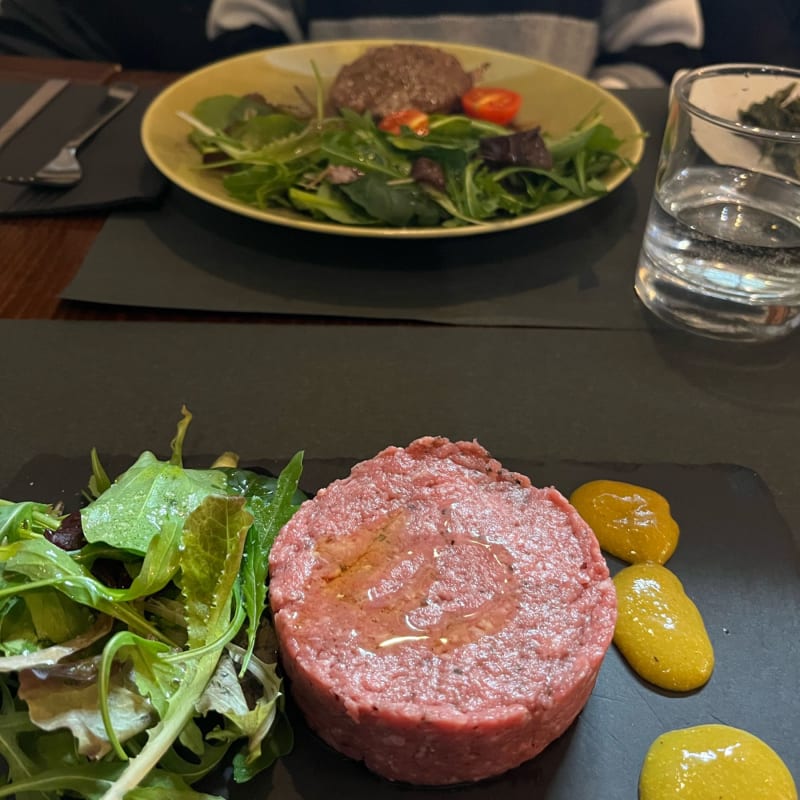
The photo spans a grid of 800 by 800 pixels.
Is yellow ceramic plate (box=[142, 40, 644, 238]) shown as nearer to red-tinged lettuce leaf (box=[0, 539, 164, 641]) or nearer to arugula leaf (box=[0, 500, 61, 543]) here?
arugula leaf (box=[0, 500, 61, 543])

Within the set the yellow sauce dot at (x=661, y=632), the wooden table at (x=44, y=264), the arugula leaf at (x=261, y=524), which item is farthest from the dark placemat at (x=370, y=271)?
the yellow sauce dot at (x=661, y=632)

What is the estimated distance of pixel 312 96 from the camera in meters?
3.26

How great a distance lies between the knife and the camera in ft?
9.70

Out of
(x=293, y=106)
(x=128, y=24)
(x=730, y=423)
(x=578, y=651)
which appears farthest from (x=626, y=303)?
(x=128, y=24)

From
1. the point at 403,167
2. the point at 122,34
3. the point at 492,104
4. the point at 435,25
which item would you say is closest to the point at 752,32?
the point at 435,25

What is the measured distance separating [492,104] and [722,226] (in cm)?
117

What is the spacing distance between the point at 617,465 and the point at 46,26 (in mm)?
4338

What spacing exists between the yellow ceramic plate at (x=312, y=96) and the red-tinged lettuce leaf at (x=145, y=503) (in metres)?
1.03

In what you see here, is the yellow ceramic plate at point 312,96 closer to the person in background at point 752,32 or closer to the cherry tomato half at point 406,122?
the cherry tomato half at point 406,122

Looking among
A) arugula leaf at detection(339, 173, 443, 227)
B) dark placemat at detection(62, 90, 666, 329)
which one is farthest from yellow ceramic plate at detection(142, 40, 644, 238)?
dark placemat at detection(62, 90, 666, 329)

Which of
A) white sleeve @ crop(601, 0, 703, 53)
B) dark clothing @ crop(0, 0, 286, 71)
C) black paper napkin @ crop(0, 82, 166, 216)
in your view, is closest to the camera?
black paper napkin @ crop(0, 82, 166, 216)

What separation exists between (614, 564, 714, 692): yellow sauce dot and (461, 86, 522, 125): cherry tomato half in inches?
80.4

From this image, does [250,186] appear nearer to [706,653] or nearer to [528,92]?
[528,92]

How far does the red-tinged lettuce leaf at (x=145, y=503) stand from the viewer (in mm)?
1359
